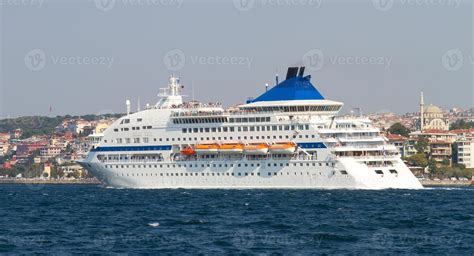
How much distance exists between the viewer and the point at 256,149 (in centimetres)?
7031

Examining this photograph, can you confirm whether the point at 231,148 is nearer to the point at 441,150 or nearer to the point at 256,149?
the point at 256,149

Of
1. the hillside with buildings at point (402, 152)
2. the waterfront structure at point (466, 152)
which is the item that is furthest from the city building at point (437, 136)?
the waterfront structure at point (466, 152)

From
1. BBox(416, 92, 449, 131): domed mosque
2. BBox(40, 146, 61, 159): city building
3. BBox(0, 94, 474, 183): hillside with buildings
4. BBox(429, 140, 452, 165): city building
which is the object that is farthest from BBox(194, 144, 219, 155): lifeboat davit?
BBox(40, 146, 61, 159): city building

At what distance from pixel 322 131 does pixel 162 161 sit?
1108 cm

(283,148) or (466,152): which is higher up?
(466,152)

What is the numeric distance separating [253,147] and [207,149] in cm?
324

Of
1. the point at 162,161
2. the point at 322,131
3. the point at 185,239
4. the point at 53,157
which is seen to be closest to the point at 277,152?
the point at 322,131

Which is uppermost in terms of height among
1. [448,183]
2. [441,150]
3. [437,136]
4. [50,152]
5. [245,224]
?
[437,136]

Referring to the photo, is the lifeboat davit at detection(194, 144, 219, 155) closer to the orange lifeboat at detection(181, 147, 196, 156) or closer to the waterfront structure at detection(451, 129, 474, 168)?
the orange lifeboat at detection(181, 147, 196, 156)

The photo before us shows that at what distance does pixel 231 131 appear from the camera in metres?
72.7

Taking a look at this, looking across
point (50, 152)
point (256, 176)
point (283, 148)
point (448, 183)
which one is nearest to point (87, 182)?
point (50, 152)

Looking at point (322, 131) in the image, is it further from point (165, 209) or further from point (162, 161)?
point (165, 209)

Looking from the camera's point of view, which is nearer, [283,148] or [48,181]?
[283,148]

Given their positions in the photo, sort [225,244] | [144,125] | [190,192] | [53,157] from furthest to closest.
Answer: [53,157], [144,125], [190,192], [225,244]
